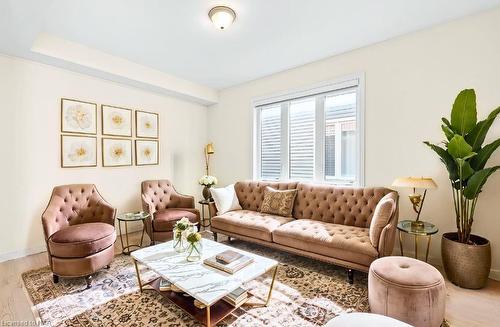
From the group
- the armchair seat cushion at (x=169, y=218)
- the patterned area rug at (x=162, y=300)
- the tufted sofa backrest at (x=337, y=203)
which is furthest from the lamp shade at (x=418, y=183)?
the armchair seat cushion at (x=169, y=218)

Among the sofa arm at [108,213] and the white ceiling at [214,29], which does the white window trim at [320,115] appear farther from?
the sofa arm at [108,213]

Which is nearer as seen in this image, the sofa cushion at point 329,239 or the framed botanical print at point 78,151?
the sofa cushion at point 329,239

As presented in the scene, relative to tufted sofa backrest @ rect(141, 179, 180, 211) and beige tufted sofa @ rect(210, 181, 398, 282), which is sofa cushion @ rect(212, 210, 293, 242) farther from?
tufted sofa backrest @ rect(141, 179, 180, 211)

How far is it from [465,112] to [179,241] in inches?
120

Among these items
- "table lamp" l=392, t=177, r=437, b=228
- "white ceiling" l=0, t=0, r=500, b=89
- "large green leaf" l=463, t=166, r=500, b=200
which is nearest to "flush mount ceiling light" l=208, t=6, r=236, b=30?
"white ceiling" l=0, t=0, r=500, b=89

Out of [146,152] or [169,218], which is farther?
[146,152]

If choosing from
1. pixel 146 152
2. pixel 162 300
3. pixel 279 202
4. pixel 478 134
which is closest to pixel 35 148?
pixel 146 152

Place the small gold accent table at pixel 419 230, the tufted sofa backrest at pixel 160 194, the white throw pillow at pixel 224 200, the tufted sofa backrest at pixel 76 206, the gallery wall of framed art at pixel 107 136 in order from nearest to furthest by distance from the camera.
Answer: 1. the small gold accent table at pixel 419 230
2. the tufted sofa backrest at pixel 76 206
3. the gallery wall of framed art at pixel 107 136
4. the white throw pillow at pixel 224 200
5. the tufted sofa backrest at pixel 160 194

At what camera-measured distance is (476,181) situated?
7.45ft

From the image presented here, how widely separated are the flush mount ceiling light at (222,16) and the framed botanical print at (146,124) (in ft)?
7.82

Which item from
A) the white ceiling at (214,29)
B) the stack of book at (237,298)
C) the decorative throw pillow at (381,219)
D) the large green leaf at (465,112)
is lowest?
the stack of book at (237,298)

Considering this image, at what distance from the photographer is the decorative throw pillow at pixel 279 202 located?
3.50m

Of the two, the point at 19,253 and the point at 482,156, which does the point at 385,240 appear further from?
the point at 19,253

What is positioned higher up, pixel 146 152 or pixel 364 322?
pixel 146 152
